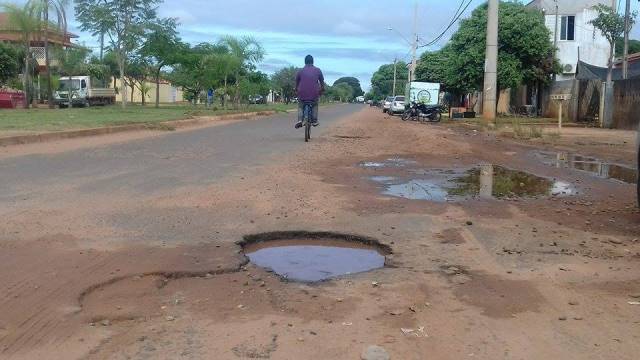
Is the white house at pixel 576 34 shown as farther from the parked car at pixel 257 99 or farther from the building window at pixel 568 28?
the parked car at pixel 257 99

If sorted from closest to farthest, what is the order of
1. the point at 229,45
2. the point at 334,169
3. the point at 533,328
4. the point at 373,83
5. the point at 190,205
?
the point at 533,328, the point at 190,205, the point at 334,169, the point at 229,45, the point at 373,83

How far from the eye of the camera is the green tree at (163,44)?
42.4m

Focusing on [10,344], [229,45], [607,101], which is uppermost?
[229,45]

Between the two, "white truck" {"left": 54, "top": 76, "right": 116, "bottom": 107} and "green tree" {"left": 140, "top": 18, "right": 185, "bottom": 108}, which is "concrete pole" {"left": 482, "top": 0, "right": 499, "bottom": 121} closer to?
"green tree" {"left": 140, "top": 18, "right": 185, "bottom": 108}

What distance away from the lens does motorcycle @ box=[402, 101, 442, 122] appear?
113ft

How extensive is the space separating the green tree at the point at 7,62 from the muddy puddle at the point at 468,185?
3893 centimetres

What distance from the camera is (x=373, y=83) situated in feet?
543

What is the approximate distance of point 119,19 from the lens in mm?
39594

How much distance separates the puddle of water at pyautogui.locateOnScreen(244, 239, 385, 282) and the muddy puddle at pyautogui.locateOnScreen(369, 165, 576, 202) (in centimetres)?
259

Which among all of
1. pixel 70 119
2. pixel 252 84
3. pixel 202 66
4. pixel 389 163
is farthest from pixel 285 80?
pixel 389 163

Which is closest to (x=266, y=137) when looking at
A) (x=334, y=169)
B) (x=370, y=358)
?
(x=334, y=169)

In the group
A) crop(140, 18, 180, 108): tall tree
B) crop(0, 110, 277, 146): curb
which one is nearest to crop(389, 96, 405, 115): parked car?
crop(140, 18, 180, 108): tall tree

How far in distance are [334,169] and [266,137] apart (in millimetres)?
7447

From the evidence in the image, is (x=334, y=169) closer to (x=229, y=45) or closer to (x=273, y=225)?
(x=273, y=225)
